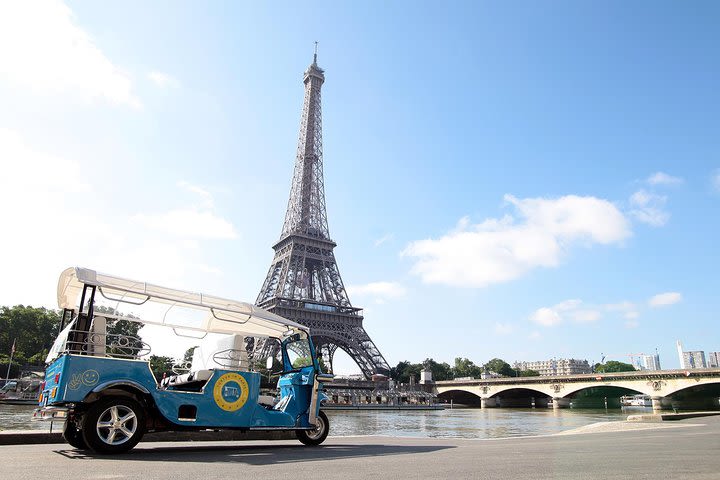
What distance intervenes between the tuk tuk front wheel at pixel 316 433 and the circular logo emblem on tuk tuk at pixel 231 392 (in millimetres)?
1834

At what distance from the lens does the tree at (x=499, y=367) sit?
143125 millimetres

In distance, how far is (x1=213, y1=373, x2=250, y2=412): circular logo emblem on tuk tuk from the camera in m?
9.05

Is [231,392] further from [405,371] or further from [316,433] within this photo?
[405,371]

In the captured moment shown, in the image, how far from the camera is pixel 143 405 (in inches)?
318

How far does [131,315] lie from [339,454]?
4.42 meters

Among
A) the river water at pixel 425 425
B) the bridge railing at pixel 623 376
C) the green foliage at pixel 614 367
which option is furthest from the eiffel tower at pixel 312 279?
the green foliage at pixel 614 367

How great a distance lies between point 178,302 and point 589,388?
282ft

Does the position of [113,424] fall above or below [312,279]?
below

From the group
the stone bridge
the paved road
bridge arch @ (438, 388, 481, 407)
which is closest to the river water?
the paved road

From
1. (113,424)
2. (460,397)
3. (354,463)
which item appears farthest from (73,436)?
(460,397)

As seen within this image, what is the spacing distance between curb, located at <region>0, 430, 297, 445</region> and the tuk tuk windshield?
1.66 m

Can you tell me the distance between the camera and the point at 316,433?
10625 millimetres

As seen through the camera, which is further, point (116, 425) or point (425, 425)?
point (425, 425)

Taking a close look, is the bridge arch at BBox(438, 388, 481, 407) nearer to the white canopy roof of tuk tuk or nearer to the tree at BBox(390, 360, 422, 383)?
the tree at BBox(390, 360, 422, 383)
